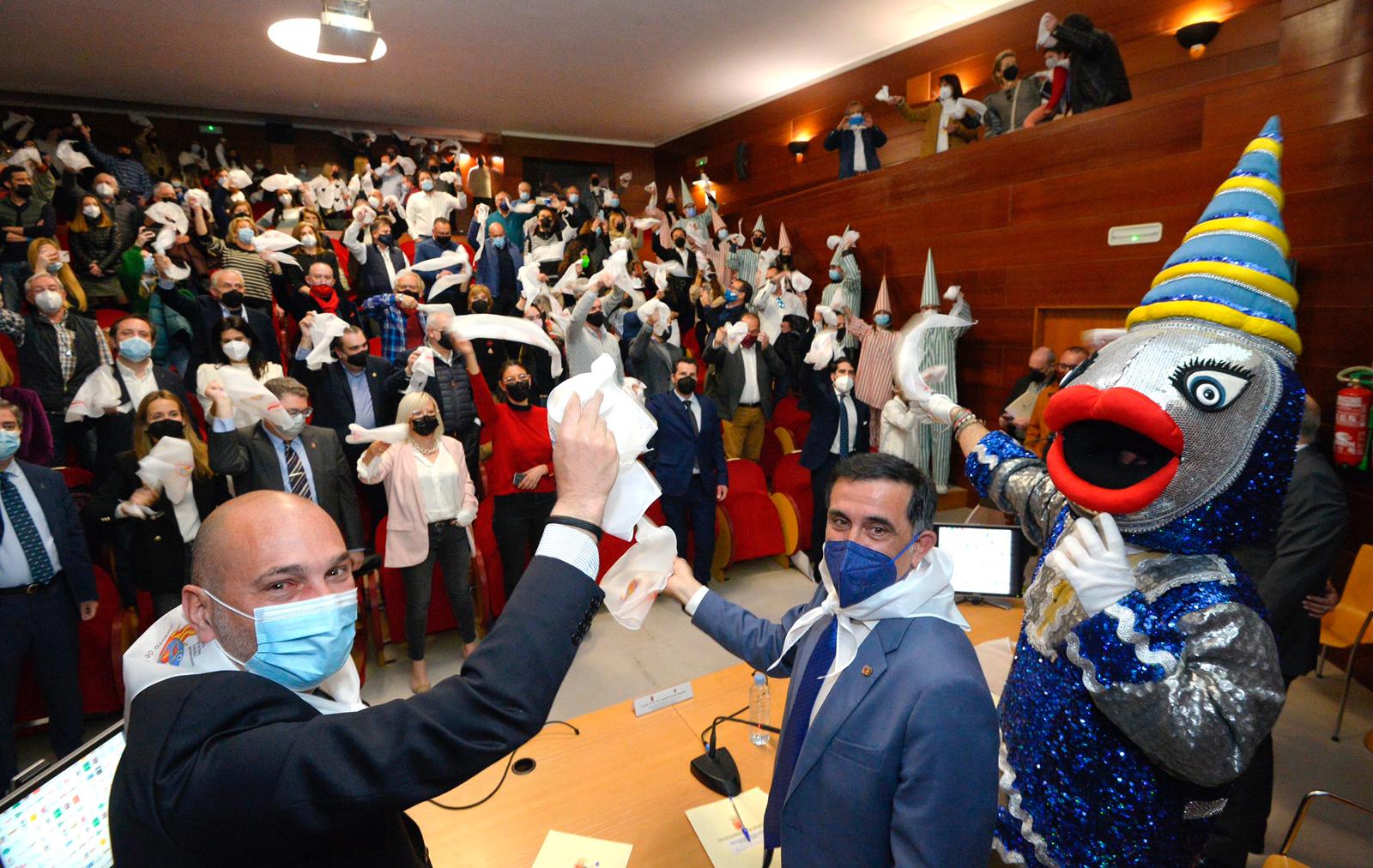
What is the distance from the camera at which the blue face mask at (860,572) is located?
1.37m

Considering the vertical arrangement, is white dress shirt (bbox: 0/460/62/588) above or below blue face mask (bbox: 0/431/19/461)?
below

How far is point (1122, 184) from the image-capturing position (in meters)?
5.12

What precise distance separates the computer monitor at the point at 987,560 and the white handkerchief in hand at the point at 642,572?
70.0 inches

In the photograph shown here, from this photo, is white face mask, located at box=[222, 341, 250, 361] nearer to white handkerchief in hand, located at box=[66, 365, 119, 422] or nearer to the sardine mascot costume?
white handkerchief in hand, located at box=[66, 365, 119, 422]

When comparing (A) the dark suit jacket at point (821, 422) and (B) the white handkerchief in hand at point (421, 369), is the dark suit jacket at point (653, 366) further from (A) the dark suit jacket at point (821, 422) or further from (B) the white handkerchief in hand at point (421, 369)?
(B) the white handkerchief in hand at point (421, 369)

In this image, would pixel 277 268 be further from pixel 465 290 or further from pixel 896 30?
pixel 896 30

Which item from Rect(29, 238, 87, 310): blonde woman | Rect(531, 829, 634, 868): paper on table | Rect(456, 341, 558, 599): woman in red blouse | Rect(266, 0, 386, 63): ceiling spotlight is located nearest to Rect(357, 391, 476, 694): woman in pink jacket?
Rect(456, 341, 558, 599): woman in red blouse

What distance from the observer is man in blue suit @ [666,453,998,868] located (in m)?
1.17

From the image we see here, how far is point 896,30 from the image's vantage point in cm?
754

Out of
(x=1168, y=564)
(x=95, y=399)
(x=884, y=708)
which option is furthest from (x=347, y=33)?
(x=1168, y=564)

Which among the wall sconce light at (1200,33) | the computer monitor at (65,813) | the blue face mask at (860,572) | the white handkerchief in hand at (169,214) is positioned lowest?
the computer monitor at (65,813)

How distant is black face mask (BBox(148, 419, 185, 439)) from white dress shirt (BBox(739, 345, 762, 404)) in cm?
383

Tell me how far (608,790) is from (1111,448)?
1.46 metres

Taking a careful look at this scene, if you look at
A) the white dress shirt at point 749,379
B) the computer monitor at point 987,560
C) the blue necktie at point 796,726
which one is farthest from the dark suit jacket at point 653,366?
the blue necktie at point 796,726
